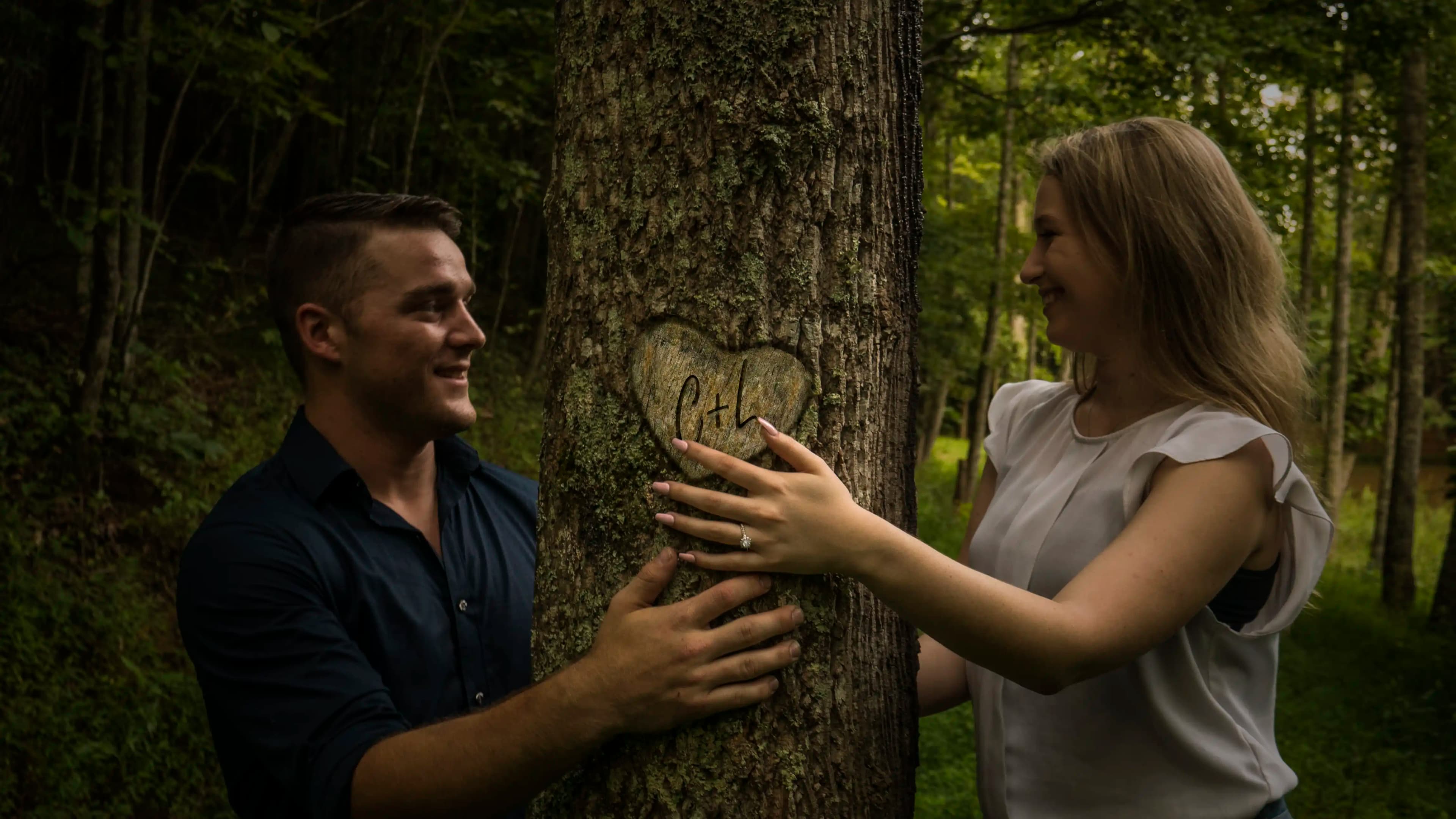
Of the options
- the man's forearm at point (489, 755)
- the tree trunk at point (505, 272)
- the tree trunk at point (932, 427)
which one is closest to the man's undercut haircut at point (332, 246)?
the man's forearm at point (489, 755)

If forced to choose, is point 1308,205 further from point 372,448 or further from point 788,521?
point 788,521

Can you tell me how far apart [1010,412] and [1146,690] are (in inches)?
28.5

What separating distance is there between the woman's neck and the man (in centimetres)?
85

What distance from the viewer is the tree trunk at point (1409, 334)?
32.8 feet

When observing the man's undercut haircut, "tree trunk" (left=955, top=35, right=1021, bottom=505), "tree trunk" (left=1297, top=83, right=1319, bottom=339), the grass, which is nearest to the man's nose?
the man's undercut haircut

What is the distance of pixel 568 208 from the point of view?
184 cm

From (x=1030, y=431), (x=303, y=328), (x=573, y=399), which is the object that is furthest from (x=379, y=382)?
(x=1030, y=431)

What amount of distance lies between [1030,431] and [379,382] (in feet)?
4.98

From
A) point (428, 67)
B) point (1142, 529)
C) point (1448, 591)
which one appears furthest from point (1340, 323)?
point (1142, 529)

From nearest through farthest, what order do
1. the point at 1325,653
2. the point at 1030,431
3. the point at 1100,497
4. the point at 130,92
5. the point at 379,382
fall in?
the point at 1100,497
the point at 1030,431
the point at 379,382
the point at 130,92
the point at 1325,653

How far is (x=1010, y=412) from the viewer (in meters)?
2.40

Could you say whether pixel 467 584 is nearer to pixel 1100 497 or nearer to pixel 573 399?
pixel 573 399

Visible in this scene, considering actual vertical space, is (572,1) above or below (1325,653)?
above

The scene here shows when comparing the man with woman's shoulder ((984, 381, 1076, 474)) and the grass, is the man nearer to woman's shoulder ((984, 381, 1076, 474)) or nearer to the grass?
woman's shoulder ((984, 381, 1076, 474))
